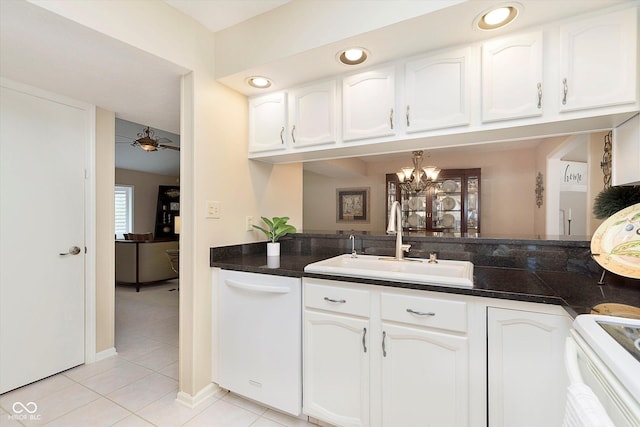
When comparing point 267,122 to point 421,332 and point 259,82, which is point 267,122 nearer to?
point 259,82

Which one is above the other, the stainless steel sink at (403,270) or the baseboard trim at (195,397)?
the stainless steel sink at (403,270)

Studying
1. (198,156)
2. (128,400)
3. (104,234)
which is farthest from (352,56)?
(128,400)

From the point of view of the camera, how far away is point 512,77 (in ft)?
4.58

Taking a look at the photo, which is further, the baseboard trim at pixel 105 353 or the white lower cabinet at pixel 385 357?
the baseboard trim at pixel 105 353

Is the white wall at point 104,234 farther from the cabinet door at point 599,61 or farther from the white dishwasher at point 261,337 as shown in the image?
the cabinet door at point 599,61

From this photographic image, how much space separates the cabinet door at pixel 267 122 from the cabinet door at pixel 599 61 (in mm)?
1549

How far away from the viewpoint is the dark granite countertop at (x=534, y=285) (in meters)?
1.09

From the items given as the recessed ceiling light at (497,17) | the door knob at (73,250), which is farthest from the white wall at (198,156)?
the recessed ceiling light at (497,17)

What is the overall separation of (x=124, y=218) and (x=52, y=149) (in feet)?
16.7

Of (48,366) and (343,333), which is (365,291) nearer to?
(343,333)

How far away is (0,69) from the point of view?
1.74 metres

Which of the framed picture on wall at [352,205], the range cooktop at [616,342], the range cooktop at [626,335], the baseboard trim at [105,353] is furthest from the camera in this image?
the framed picture on wall at [352,205]

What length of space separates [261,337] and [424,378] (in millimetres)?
915

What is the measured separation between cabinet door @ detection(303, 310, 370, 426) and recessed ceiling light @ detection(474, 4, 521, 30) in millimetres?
1527
